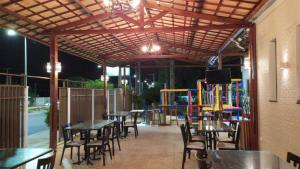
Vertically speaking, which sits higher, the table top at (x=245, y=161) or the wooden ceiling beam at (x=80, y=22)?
the wooden ceiling beam at (x=80, y=22)

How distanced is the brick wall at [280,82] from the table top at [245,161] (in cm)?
158

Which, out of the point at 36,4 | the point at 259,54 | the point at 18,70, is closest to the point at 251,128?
the point at 259,54

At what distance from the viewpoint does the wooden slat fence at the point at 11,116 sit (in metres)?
5.48

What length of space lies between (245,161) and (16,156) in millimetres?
2714

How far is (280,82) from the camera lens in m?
5.32

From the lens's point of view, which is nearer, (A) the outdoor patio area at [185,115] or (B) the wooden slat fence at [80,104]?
(A) the outdoor patio area at [185,115]

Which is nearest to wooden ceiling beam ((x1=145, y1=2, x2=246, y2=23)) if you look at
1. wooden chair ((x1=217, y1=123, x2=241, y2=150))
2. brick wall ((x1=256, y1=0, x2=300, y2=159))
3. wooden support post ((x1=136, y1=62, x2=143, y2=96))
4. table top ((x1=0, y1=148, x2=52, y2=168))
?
brick wall ((x1=256, y1=0, x2=300, y2=159))

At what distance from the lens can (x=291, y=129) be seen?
4754 millimetres

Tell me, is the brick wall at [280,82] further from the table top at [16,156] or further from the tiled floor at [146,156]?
the table top at [16,156]

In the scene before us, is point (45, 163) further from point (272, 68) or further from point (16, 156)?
point (272, 68)

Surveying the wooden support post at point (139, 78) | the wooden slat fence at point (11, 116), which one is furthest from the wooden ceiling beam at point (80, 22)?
the wooden support post at point (139, 78)

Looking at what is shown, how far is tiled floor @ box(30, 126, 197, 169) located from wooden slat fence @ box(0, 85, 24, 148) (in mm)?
1071

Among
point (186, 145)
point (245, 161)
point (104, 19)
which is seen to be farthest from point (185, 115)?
point (245, 161)

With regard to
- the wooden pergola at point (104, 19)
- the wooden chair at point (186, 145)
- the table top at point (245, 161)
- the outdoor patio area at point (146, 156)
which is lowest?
the outdoor patio area at point (146, 156)
